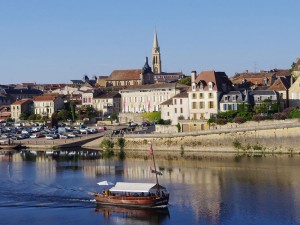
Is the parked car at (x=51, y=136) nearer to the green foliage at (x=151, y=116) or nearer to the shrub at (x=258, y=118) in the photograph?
the green foliage at (x=151, y=116)

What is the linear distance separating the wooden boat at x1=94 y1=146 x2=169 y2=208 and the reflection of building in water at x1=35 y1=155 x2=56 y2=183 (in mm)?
9562

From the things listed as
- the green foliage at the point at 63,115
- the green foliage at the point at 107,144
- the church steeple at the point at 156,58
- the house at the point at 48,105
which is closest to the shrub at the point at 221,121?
the green foliage at the point at 107,144

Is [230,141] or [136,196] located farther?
[230,141]

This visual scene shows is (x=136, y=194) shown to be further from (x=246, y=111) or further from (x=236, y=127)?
(x=246, y=111)

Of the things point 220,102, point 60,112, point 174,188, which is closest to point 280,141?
point 220,102

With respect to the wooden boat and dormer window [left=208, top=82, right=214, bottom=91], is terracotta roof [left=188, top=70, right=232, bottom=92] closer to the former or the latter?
dormer window [left=208, top=82, right=214, bottom=91]

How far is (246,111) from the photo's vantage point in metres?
62.5

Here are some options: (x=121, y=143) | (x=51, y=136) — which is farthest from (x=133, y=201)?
(x=51, y=136)

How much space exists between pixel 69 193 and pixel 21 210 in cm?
488

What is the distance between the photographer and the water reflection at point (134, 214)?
34.0 m

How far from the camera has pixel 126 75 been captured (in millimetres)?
119000

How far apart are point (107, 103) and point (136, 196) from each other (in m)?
59.0

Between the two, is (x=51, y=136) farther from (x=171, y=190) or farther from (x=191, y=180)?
(x=171, y=190)

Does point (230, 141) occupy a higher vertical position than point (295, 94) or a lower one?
lower
